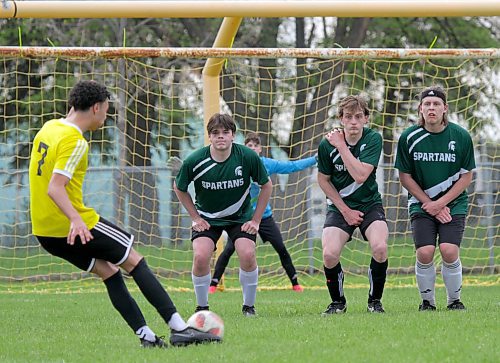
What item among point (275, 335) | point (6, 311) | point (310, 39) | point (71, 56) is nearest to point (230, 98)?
point (310, 39)

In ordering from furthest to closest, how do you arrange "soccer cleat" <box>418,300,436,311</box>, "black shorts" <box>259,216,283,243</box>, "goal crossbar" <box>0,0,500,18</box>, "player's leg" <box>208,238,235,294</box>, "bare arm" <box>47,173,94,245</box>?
"black shorts" <box>259,216,283,243</box>, "player's leg" <box>208,238,235,294</box>, "goal crossbar" <box>0,0,500,18</box>, "soccer cleat" <box>418,300,436,311</box>, "bare arm" <box>47,173,94,245</box>

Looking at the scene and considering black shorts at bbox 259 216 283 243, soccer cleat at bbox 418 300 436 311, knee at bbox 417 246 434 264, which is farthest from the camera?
black shorts at bbox 259 216 283 243

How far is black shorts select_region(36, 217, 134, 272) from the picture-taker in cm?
657

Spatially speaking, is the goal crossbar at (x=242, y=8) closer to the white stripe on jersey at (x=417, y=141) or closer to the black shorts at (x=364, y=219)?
the white stripe on jersey at (x=417, y=141)

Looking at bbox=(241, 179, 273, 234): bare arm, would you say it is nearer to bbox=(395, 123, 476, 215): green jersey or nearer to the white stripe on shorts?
bbox=(395, 123, 476, 215): green jersey

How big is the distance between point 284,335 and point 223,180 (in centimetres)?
214

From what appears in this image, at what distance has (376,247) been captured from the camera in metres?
8.76

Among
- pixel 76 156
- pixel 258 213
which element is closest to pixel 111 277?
pixel 76 156

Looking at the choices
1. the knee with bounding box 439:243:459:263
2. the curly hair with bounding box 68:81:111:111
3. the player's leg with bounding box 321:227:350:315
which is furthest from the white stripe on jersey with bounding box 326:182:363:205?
the curly hair with bounding box 68:81:111:111

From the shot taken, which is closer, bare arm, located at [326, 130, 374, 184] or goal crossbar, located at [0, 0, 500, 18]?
bare arm, located at [326, 130, 374, 184]

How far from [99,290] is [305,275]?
381cm

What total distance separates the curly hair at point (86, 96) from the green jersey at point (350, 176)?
9.33 feet

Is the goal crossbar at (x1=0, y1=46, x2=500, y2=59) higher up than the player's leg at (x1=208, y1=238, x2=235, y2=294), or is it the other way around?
the goal crossbar at (x1=0, y1=46, x2=500, y2=59)

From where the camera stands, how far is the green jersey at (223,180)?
8.91 metres
